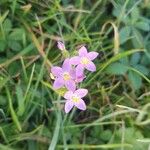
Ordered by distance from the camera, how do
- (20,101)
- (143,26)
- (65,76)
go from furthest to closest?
1. (143,26)
2. (20,101)
3. (65,76)

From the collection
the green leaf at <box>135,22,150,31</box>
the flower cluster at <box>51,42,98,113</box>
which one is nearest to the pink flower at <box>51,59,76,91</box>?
the flower cluster at <box>51,42,98,113</box>

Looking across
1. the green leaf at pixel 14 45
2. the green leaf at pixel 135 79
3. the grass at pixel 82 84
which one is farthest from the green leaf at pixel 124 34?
the green leaf at pixel 14 45

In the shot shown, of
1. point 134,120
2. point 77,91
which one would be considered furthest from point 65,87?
point 134,120

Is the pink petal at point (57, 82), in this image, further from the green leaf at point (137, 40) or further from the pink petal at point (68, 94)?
the green leaf at point (137, 40)

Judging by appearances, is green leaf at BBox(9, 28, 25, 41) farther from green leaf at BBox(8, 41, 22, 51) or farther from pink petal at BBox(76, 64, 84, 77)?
pink petal at BBox(76, 64, 84, 77)

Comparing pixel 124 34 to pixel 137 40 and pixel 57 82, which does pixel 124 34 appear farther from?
pixel 57 82

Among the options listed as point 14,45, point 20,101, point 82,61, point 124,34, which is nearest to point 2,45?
point 14,45

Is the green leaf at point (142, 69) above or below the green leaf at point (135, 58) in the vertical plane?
below

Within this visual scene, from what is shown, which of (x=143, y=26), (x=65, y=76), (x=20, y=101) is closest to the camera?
(x=65, y=76)
